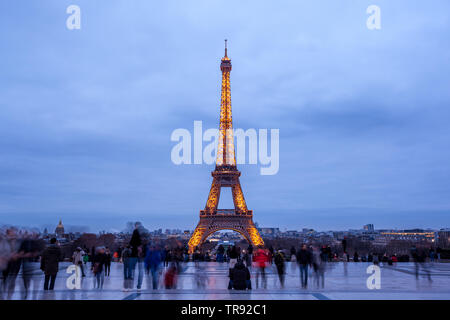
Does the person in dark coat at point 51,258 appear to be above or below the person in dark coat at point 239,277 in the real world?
above

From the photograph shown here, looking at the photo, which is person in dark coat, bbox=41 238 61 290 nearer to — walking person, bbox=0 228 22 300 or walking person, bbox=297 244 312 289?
walking person, bbox=0 228 22 300

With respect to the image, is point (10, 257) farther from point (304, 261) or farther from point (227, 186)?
point (227, 186)

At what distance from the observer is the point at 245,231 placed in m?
57.1

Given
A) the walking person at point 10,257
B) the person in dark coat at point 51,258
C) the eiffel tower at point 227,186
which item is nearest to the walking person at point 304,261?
the person in dark coat at point 51,258

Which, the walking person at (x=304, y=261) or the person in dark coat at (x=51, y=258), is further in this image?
the walking person at (x=304, y=261)

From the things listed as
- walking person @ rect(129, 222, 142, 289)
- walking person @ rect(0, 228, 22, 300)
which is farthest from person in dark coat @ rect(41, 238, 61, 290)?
walking person @ rect(129, 222, 142, 289)

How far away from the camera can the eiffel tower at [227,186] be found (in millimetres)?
56938

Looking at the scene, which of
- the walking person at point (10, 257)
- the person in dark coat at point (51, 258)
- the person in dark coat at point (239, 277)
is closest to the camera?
the walking person at point (10, 257)

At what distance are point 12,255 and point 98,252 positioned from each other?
19.8 feet

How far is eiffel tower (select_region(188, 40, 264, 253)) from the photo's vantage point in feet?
187

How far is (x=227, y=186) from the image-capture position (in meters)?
59.8

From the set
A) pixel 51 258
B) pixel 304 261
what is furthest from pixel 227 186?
pixel 51 258

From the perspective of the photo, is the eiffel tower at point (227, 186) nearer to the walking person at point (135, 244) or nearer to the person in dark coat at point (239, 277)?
the walking person at point (135, 244)
